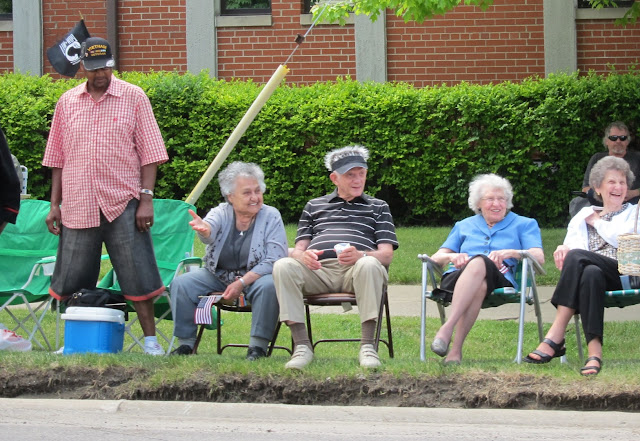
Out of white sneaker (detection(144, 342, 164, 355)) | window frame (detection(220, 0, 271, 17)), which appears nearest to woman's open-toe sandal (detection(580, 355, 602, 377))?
white sneaker (detection(144, 342, 164, 355))

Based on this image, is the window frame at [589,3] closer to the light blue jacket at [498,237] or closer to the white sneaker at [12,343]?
the light blue jacket at [498,237]

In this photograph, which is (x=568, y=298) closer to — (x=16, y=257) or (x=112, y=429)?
(x=112, y=429)

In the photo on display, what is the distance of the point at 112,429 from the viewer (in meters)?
4.73

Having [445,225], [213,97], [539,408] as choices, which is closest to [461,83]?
[445,225]

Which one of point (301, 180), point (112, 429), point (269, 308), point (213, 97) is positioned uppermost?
point (213, 97)

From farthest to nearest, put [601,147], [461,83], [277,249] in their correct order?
[461,83] < [601,147] < [277,249]

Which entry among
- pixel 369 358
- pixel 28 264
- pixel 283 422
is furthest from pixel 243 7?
pixel 283 422

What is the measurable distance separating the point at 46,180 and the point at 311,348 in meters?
8.22

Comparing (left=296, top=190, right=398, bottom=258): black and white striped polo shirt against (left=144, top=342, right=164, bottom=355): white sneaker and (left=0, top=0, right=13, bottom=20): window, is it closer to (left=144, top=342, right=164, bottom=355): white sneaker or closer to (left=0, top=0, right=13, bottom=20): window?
(left=144, top=342, right=164, bottom=355): white sneaker

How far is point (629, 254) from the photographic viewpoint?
18.6 ft

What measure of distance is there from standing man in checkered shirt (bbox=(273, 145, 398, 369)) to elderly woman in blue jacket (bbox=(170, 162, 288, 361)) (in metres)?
0.21

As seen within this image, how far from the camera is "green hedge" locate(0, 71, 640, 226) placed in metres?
12.1

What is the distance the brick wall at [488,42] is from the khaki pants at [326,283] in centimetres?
840

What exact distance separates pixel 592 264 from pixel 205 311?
7.90 feet
